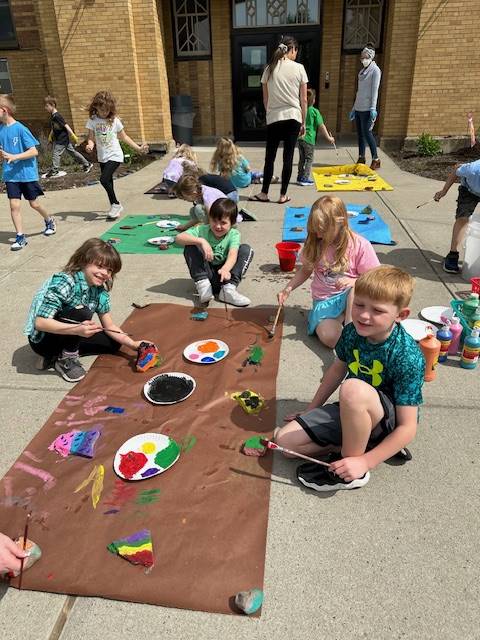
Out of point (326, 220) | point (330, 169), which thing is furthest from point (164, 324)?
point (330, 169)

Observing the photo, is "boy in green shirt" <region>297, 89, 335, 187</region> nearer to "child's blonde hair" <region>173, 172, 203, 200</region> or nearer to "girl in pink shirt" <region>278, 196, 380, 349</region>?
"child's blonde hair" <region>173, 172, 203, 200</region>

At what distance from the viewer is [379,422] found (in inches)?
85.7

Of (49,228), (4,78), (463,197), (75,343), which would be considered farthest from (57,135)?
(463,197)

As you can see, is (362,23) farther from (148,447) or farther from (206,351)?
(148,447)

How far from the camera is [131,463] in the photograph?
95.3 inches

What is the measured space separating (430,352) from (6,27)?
13723 mm

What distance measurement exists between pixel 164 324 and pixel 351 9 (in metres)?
10.8

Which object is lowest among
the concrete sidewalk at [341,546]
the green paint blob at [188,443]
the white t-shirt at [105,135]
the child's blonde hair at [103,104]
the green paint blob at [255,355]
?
the concrete sidewalk at [341,546]

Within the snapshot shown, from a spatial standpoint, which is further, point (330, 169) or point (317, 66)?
point (317, 66)

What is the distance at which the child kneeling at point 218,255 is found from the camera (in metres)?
4.04

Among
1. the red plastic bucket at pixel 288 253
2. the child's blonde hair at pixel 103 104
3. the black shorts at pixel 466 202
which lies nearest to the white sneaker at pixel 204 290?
the red plastic bucket at pixel 288 253

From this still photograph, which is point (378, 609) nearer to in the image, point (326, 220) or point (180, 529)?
point (180, 529)

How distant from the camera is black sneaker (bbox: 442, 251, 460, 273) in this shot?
4.55 metres

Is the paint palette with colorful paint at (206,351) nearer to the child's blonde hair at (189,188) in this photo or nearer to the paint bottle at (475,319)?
the paint bottle at (475,319)
